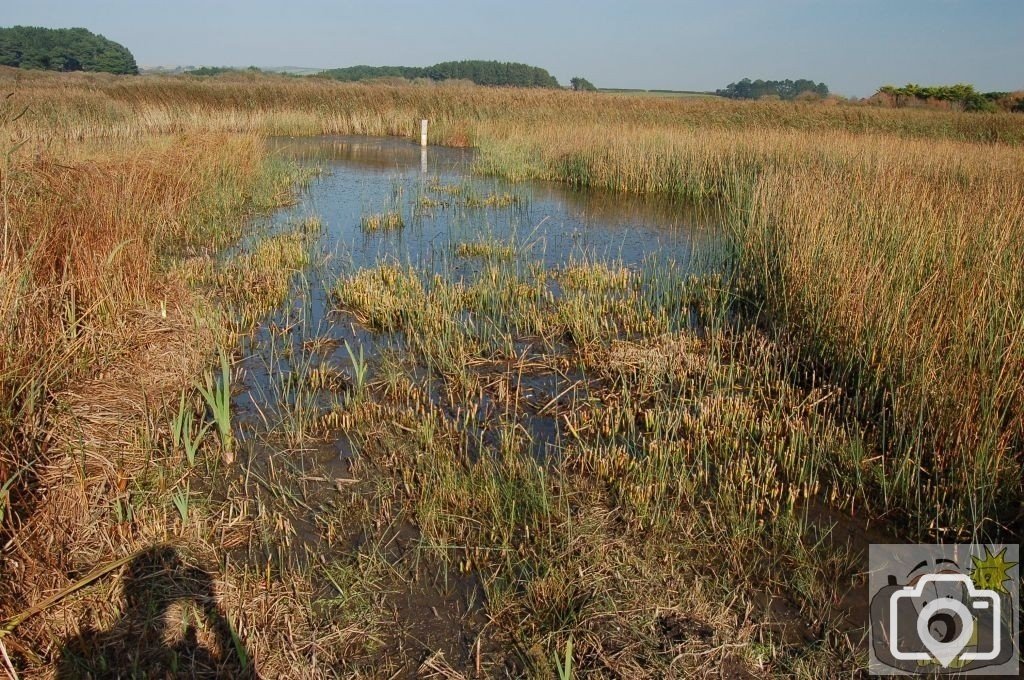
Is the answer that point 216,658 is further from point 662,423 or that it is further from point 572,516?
point 662,423

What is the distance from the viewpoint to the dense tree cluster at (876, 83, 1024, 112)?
22594mm

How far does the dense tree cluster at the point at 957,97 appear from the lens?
74.1 feet

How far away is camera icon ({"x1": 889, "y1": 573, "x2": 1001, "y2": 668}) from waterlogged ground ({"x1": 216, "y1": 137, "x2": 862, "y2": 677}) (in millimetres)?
185

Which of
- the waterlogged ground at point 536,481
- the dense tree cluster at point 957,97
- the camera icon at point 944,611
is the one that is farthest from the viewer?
the dense tree cluster at point 957,97

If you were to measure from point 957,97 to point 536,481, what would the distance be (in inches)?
1100

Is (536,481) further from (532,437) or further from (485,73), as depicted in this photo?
(485,73)

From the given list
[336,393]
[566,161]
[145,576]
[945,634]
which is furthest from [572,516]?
[566,161]

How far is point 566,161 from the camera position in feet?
48.3

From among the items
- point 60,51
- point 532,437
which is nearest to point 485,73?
point 60,51

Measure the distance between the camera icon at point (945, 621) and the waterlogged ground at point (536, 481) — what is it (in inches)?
7.3

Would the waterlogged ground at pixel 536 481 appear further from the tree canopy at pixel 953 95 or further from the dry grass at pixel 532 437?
the tree canopy at pixel 953 95

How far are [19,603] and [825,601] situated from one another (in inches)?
120

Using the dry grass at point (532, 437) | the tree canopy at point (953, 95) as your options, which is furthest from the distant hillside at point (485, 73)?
the dry grass at point (532, 437)

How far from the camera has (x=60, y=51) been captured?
68062 mm
